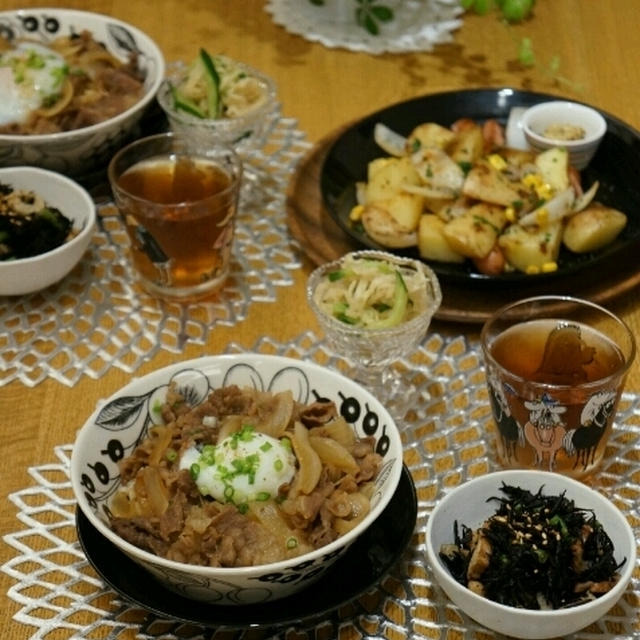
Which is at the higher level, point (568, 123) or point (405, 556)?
point (568, 123)

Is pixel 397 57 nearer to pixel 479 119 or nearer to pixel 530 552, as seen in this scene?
pixel 479 119

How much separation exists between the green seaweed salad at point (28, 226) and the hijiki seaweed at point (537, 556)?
872 mm

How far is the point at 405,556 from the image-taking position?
125 cm

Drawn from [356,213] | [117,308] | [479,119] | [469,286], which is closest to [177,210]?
[117,308]

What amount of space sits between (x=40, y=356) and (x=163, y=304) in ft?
0.72

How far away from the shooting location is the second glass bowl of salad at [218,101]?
186 cm

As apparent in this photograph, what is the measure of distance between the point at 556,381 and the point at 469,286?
0.33 metres

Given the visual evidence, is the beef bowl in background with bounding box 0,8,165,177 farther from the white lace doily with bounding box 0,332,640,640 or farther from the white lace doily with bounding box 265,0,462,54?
the white lace doily with bounding box 0,332,640,640

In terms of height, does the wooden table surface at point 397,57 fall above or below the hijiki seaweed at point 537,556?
below

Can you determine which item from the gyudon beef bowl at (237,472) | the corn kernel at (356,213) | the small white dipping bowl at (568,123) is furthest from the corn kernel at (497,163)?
the gyudon beef bowl at (237,472)

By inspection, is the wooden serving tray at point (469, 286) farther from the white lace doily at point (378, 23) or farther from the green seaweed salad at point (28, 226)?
the white lace doily at point (378, 23)

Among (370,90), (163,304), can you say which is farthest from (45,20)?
(163,304)

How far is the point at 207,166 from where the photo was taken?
5.76 ft

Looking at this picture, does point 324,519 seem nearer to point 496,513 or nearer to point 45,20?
point 496,513
